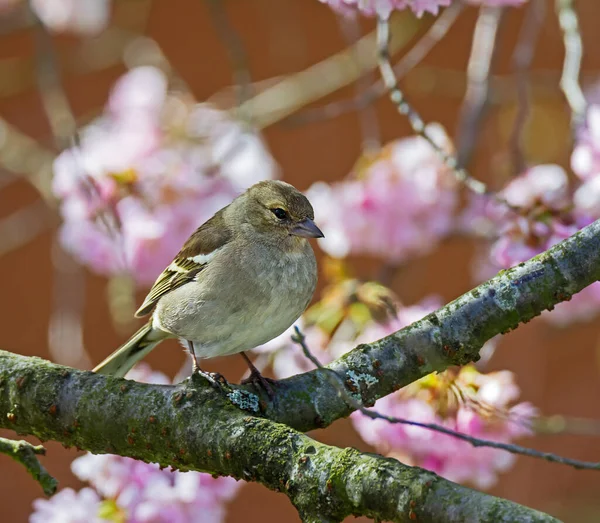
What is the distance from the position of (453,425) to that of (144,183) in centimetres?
110

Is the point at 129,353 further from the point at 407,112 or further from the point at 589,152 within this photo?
the point at 589,152

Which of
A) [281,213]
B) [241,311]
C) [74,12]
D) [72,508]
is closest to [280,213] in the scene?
[281,213]

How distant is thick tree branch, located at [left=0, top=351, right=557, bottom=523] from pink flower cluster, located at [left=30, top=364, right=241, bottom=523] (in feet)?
1.13

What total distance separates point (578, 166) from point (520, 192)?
16cm

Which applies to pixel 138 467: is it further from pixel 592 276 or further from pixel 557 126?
pixel 557 126

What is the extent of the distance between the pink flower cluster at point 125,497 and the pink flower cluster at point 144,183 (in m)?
0.64

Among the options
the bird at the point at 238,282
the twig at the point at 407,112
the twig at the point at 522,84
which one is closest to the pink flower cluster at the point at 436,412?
the bird at the point at 238,282

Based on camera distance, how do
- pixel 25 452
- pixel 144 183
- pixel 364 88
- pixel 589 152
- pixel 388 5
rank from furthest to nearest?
1. pixel 364 88
2. pixel 144 183
3. pixel 589 152
4. pixel 388 5
5. pixel 25 452

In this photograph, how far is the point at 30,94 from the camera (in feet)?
14.1

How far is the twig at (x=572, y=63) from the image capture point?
2279 mm

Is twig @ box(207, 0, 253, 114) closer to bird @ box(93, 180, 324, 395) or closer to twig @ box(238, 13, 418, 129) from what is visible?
bird @ box(93, 180, 324, 395)

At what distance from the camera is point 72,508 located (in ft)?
6.38

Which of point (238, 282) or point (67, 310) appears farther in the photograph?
point (67, 310)

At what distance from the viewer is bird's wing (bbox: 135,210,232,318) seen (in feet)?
7.37
